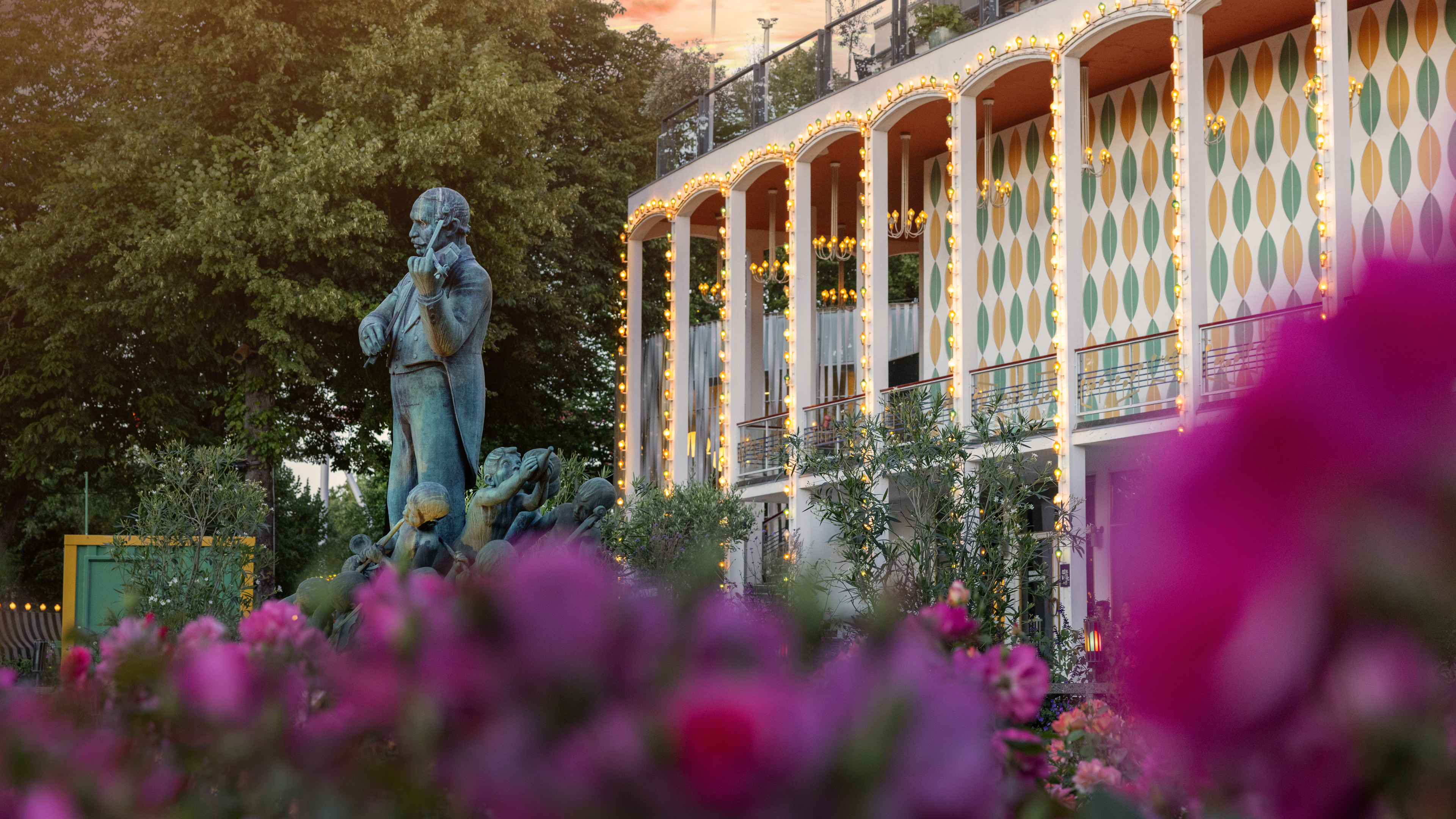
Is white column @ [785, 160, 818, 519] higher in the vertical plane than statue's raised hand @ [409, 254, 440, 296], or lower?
higher

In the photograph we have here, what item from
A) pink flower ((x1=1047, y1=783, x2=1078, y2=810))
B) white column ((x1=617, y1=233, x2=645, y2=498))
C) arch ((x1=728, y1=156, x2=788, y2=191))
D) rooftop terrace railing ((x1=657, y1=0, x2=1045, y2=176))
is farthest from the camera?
white column ((x1=617, y1=233, x2=645, y2=498))

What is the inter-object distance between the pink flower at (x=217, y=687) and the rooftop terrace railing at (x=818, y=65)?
1917cm

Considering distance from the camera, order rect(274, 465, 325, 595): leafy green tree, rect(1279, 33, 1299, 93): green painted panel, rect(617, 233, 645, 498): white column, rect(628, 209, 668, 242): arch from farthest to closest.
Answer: rect(274, 465, 325, 595): leafy green tree < rect(617, 233, 645, 498): white column < rect(628, 209, 668, 242): arch < rect(1279, 33, 1299, 93): green painted panel

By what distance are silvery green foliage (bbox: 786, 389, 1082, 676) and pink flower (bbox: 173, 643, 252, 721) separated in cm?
1114

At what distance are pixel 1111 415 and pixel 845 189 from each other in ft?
29.8

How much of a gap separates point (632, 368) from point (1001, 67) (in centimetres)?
1085

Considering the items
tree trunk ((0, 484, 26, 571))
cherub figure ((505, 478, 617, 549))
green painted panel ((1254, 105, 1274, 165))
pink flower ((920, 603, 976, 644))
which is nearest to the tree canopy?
tree trunk ((0, 484, 26, 571))

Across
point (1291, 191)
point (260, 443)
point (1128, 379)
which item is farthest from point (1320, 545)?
point (260, 443)

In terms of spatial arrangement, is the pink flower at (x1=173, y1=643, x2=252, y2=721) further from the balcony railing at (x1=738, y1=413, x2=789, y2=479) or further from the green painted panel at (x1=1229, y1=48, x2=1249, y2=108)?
the balcony railing at (x1=738, y1=413, x2=789, y2=479)

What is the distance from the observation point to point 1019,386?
64.8 ft

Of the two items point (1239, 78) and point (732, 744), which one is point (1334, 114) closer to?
point (1239, 78)

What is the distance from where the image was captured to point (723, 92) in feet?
107

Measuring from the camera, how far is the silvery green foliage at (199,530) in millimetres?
16922

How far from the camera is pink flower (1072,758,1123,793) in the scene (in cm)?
216
